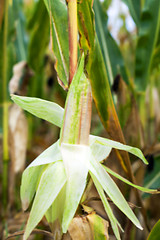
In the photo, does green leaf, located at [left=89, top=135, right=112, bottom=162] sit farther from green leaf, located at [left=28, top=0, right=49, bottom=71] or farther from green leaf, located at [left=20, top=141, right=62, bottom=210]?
green leaf, located at [left=28, top=0, right=49, bottom=71]

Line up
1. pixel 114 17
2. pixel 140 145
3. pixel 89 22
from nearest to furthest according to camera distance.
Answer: pixel 89 22 → pixel 140 145 → pixel 114 17

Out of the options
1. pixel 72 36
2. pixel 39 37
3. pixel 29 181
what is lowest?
pixel 29 181

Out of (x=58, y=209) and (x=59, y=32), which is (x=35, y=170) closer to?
(x=58, y=209)

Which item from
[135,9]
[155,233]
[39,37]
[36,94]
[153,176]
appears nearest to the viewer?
[155,233]

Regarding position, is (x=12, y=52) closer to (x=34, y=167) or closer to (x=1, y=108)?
(x=1, y=108)

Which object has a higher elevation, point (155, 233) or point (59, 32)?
point (59, 32)

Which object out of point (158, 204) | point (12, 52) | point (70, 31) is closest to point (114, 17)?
point (12, 52)

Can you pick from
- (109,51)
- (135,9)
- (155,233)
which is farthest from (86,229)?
(135,9)
